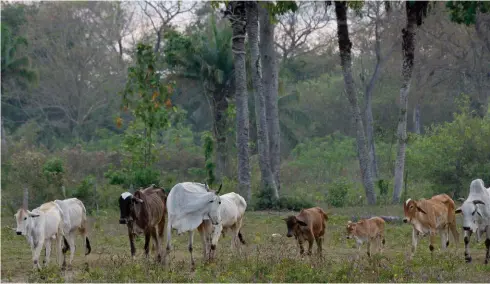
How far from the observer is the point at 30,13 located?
184 feet

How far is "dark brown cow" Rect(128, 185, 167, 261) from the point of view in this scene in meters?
15.5

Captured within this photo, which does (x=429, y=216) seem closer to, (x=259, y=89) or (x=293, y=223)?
(x=293, y=223)

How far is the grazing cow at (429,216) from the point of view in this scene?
53.9 ft

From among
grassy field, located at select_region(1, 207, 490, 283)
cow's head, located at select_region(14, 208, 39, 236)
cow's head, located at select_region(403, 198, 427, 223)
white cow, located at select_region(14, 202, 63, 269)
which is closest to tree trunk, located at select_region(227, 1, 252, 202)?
grassy field, located at select_region(1, 207, 490, 283)

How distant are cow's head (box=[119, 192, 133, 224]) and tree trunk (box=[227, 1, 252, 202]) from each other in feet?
37.8

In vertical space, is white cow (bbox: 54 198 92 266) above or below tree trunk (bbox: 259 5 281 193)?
below

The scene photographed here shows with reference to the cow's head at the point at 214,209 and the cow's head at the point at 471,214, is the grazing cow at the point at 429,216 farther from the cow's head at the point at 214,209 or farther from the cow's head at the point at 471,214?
the cow's head at the point at 214,209

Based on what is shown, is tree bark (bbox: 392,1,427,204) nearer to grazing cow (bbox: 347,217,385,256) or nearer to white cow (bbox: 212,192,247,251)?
white cow (bbox: 212,192,247,251)

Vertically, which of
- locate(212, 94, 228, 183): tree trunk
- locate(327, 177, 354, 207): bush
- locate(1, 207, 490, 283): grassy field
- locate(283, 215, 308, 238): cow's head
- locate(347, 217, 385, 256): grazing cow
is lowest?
locate(1, 207, 490, 283): grassy field

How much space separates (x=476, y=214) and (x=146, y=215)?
5465mm

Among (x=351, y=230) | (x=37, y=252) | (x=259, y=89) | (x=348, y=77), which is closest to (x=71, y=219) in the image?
(x=37, y=252)

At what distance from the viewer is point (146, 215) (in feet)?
51.6

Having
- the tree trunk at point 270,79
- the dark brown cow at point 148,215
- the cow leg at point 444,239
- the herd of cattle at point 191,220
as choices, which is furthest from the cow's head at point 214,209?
the tree trunk at point 270,79

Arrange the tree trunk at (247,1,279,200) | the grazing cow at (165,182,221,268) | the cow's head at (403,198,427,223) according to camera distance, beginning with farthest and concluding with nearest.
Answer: the tree trunk at (247,1,279,200) → the cow's head at (403,198,427,223) → the grazing cow at (165,182,221,268)
